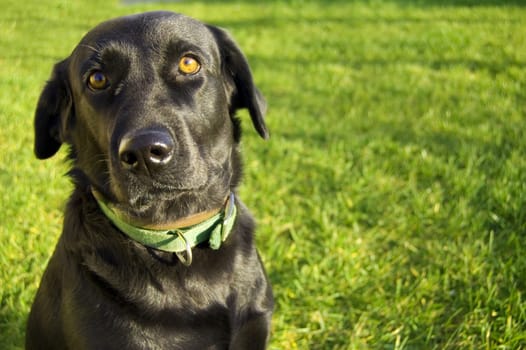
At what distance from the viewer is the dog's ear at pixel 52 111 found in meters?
2.28

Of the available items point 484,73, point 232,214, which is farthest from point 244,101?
point 484,73

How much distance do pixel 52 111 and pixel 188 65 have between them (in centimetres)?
67

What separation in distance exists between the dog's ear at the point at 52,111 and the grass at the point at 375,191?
38.0 inches

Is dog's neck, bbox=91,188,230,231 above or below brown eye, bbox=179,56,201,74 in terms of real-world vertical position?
below

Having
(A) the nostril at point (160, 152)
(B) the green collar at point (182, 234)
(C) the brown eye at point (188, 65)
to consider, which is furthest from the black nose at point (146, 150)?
(C) the brown eye at point (188, 65)

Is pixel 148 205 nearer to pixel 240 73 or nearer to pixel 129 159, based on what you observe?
pixel 129 159

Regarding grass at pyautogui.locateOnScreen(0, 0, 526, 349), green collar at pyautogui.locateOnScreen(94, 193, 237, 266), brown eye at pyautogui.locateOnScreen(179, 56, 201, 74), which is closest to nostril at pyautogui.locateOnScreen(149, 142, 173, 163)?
green collar at pyautogui.locateOnScreen(94, 193, 237, 266)

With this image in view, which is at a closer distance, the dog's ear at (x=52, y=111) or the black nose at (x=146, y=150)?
the black nose at (x=146, y=150)

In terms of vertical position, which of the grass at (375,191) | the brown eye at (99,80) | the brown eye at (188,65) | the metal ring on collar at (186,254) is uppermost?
the brown eye at (188,65)

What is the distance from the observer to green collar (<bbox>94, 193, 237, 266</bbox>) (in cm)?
196

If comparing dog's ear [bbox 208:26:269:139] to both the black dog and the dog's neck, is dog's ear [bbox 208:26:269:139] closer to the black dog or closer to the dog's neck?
the black dog

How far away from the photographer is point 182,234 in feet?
6.59

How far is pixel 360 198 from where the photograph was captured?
3723mm

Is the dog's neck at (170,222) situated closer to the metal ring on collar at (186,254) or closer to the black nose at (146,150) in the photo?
the metal ring on collar at (186,254)
